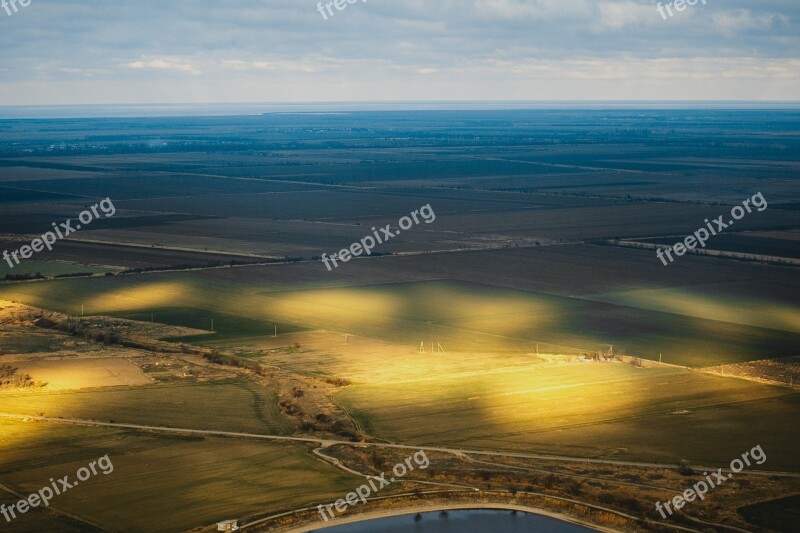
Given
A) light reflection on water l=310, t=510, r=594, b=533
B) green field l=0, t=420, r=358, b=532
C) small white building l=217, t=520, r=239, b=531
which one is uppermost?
green field l=0, t=420, r=358, b=532

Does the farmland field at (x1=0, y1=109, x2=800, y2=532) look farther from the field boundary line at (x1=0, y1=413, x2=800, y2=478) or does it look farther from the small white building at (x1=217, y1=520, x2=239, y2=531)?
the small white building at (x1=217, y1=520, x2=239, y2=531)

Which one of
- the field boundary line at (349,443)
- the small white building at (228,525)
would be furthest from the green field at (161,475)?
the field boundary line at (349,443)

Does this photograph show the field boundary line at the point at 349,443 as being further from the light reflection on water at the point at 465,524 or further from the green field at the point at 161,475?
the light reflection on water at the point at 465,524

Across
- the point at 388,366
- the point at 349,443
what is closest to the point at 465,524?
the point at 349,443

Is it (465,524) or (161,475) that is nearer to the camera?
(465,524)

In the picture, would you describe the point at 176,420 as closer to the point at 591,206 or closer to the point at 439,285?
the point at 439,285

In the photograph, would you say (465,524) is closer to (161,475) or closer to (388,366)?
(161,475)

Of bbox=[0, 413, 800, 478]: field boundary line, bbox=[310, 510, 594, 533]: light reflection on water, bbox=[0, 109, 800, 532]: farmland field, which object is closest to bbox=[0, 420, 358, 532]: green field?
bbox=[0, 109, 800, 532]: farmland field

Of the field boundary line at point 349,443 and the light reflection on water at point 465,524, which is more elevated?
the field boundary line at point 349,443
